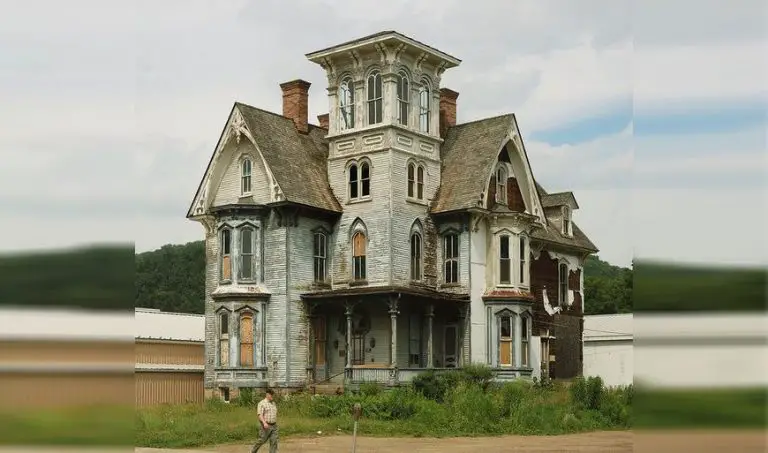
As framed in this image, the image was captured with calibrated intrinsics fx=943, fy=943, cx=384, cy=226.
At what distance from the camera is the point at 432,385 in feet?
112

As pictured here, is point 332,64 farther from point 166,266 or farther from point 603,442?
point 166,266

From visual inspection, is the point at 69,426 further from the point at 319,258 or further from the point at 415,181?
the point at 415,181

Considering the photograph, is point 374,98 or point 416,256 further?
point 416,256

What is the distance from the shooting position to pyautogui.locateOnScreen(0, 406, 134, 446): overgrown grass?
3367 millimetres

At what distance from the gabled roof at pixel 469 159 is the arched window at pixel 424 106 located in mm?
1781

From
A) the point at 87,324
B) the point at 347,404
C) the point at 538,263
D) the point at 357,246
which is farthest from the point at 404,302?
the point at 87,324

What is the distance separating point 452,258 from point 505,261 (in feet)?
7.01

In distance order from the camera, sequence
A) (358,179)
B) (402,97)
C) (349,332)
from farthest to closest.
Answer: (358,179), (402,97), (349,332)

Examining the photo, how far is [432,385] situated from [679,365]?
103 ft

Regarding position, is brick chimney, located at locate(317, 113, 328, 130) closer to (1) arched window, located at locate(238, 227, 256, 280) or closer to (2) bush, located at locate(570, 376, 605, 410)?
(1) arched window, located at locate(238, 227, 256, 280)

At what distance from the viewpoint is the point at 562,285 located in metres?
44.2

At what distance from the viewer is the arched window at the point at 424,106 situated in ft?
126

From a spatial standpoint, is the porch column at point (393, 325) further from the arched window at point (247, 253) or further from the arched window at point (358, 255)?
the arched window at point (247, 253)

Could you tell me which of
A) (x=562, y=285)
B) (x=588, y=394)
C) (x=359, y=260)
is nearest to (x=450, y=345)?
(x=359, y=260)
